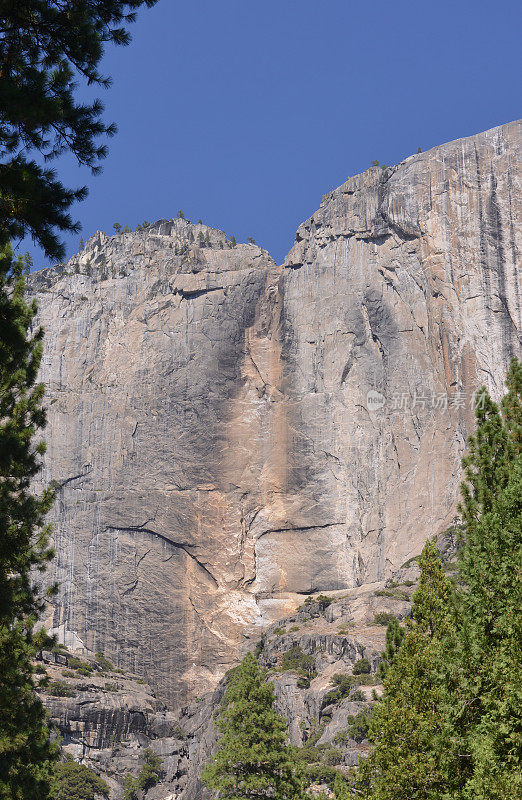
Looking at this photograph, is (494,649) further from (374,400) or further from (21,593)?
(374,400)

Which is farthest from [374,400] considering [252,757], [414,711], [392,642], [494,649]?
[494,649]

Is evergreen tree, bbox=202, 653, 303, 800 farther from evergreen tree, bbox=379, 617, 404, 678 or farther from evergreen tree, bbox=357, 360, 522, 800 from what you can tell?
evergreen tree, bbox=357, 360, 522, 800

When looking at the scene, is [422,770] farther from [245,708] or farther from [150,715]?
[150,715]

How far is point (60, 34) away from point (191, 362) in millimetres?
71652

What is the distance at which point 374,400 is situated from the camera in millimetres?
80500

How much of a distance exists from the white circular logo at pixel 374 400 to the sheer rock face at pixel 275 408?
0.18m

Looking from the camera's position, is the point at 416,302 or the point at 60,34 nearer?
the point at 60,34

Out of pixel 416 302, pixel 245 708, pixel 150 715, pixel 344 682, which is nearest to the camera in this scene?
Result: pixel 245 708

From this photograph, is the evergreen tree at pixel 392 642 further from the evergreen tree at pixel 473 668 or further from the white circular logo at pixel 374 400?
the white circular logo at pixel 374 400

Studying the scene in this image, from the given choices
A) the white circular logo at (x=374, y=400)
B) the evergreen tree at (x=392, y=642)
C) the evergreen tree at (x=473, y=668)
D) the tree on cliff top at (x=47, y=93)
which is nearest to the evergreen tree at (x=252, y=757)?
the evergreen tree at (x=392, y=642)

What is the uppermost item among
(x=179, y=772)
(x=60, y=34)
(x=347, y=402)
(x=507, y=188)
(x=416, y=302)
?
(x=507, y=188)

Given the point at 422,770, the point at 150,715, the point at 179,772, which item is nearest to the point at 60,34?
the point at 422,770

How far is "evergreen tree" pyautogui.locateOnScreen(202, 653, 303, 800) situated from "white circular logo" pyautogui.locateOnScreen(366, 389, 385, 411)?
151 ft

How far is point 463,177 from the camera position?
7875cm
